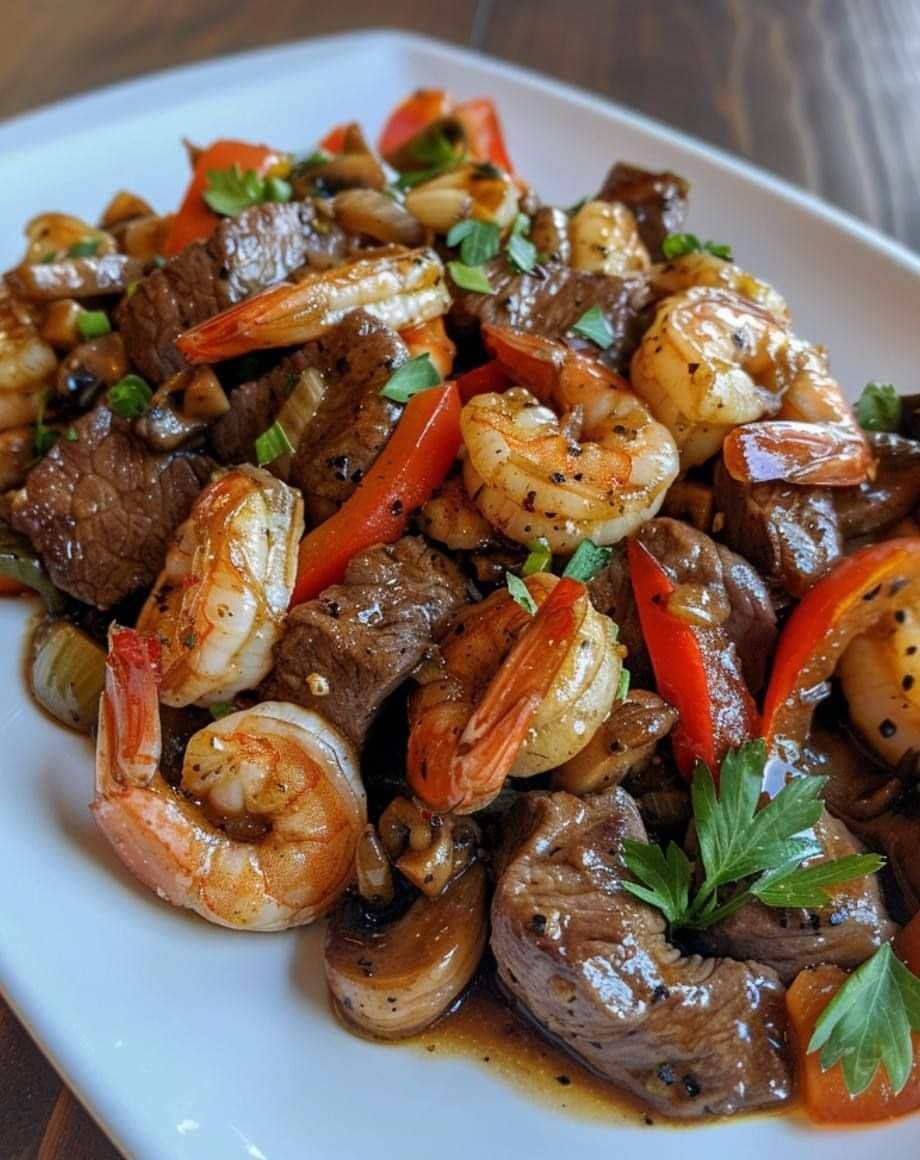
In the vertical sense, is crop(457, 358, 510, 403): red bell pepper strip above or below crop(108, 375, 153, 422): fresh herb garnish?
below

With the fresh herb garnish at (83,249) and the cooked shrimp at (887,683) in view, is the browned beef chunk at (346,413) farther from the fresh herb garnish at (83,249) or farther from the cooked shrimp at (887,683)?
the cooked shrimp at (887,683)

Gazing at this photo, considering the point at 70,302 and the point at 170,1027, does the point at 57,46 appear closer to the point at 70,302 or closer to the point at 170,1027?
the point at 70,302

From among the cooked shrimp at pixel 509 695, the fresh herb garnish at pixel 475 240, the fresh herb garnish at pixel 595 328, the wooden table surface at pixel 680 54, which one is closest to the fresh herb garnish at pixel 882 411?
the fresh herb garnish at pixel 595 328

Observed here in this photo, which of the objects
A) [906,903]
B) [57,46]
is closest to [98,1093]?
[906,903]

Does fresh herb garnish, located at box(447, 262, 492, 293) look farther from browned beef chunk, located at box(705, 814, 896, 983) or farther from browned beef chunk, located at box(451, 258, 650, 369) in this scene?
browned beef chunk, located at box(705, 814, 896, 983)

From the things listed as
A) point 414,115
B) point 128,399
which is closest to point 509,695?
point 128,399

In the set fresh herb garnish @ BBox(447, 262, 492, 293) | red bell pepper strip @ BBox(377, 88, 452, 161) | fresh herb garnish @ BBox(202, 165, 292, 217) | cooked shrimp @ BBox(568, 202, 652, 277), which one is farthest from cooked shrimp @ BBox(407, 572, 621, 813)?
red bell pepper strip @ BBox(377, 88, 452, 161)
